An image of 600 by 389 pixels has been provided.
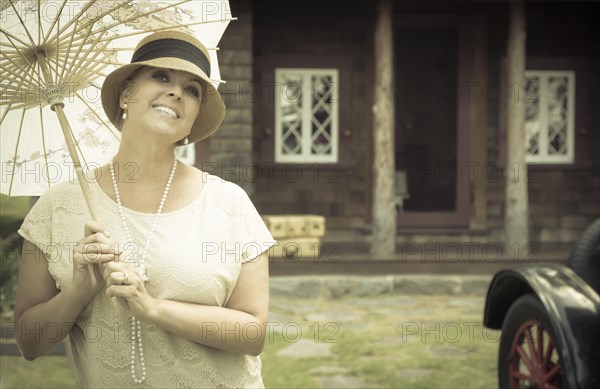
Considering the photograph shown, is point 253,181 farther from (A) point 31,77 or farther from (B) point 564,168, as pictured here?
(A) point 31,77

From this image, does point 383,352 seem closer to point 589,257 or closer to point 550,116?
point 589,257

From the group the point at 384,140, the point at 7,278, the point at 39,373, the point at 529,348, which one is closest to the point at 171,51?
the point at 529,348

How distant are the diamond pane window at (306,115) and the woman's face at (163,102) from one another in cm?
943

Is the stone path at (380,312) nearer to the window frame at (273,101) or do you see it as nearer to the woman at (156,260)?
the window frame at (273,101)

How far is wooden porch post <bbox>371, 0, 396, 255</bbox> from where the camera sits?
1032 cm

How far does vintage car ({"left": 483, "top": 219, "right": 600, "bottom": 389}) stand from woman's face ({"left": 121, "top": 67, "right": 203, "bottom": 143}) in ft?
7.36

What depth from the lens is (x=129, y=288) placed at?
6.52ft

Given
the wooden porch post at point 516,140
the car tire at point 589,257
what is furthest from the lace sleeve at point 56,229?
the wooden porch post at point 516,140

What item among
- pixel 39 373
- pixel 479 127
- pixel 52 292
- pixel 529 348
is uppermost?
pixel 479 127

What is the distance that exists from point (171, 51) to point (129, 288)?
0.67 meters

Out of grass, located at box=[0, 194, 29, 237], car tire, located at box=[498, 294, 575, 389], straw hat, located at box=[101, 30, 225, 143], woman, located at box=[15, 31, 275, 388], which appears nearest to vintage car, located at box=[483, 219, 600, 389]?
car tire, located at box=[498, 294, 575, 389]

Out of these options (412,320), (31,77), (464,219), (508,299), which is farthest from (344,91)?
(31,77)

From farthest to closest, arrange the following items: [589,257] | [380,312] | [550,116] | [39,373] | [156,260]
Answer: [550,116]
[380,312]
[39,373]
[589,257]
[156,260]

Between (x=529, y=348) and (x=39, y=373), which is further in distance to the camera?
(x=39, y=373)
